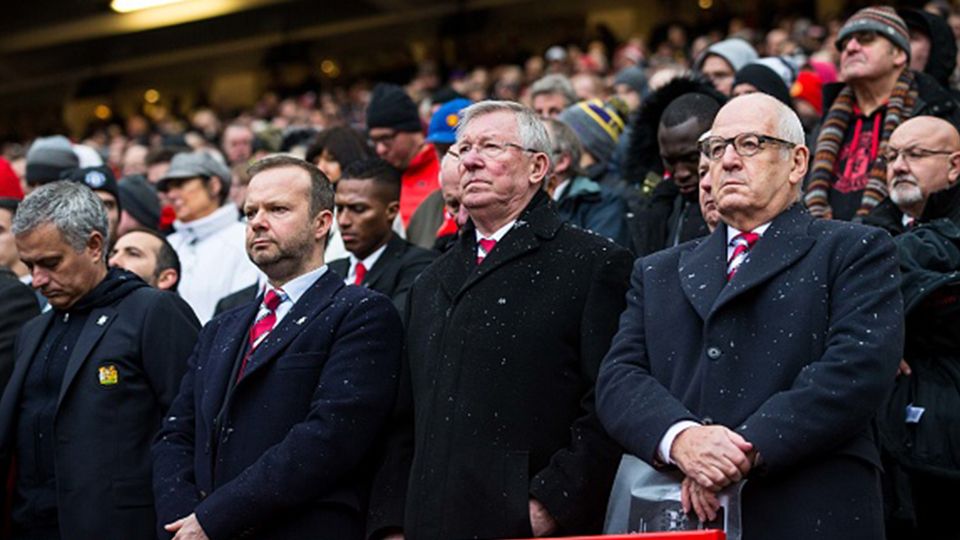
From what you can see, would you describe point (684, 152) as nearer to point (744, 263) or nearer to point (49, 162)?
point (744, 263)

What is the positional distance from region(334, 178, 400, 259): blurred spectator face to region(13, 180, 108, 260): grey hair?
1176mm

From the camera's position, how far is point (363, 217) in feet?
21.8

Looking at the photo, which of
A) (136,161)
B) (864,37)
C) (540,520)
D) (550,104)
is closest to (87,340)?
(540,520)

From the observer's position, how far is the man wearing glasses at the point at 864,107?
648 cm

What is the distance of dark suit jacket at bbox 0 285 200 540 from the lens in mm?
5488

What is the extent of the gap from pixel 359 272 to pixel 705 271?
98.5 inches

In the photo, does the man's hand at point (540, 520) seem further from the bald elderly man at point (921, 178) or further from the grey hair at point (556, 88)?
the grey hair at point (556, 88)

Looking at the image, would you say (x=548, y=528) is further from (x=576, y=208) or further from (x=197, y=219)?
(x=197, y=219)

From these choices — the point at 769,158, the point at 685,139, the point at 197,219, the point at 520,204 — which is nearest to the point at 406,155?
the point at 197,219

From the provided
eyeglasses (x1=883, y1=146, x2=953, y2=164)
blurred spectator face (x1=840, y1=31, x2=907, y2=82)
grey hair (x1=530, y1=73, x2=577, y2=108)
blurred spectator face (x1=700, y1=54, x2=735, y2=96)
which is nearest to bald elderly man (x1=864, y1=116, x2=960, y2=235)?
eyeglasses (x1=883, y1=146, x2=953, y2=164)

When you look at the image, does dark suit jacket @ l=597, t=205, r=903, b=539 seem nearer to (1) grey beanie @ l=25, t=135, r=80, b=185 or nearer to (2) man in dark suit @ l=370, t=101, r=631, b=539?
(2) man in dark suit @ l=370, t=101, r=631, b=539

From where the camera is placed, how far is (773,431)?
395cm

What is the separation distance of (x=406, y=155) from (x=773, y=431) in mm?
4831

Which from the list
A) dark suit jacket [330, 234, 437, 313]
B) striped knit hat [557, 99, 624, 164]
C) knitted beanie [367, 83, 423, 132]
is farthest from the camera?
knitted beanie [367, 83, 423, 132]
